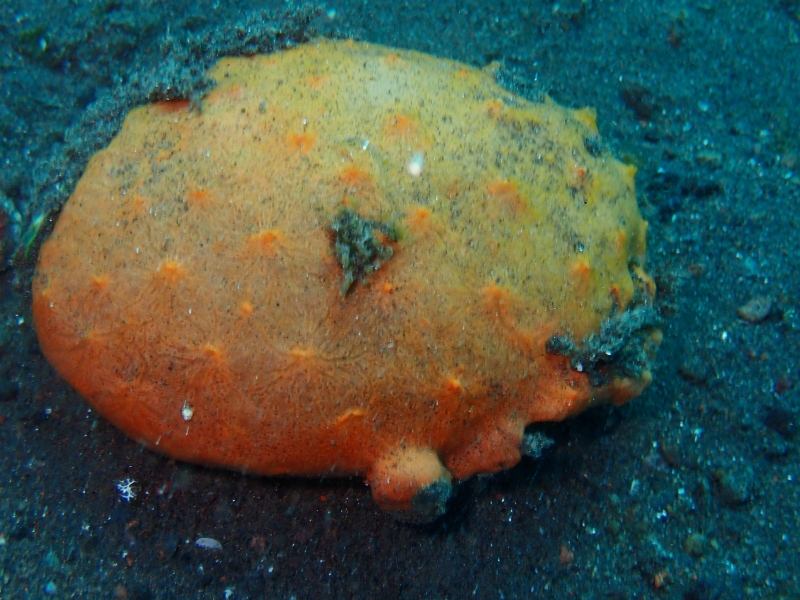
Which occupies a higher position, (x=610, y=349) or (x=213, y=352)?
(x=610, y=349)

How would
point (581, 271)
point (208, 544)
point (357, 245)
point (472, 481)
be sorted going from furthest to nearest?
point (472, 481), point (208, 544), point (581, 271), point (357, 245)

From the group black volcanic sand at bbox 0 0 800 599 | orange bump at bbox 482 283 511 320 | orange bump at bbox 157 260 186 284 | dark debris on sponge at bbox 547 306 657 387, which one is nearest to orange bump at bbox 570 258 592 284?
dark debris on sponge at bbox 547 306 657 387

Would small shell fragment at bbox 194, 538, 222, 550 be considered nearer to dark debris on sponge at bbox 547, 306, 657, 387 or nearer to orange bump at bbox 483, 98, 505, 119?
dark debris on sponge at bbox 547, 306, 657, 387

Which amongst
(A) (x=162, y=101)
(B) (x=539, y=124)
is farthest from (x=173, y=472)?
(B) (x=539, y=124)

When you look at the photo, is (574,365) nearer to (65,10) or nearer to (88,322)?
(88,322)

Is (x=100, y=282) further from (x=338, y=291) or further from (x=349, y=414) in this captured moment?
(x=349, y=414)

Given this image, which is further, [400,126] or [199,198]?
[400,126]

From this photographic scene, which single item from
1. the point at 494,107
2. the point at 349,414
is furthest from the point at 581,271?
the point at 349,414
